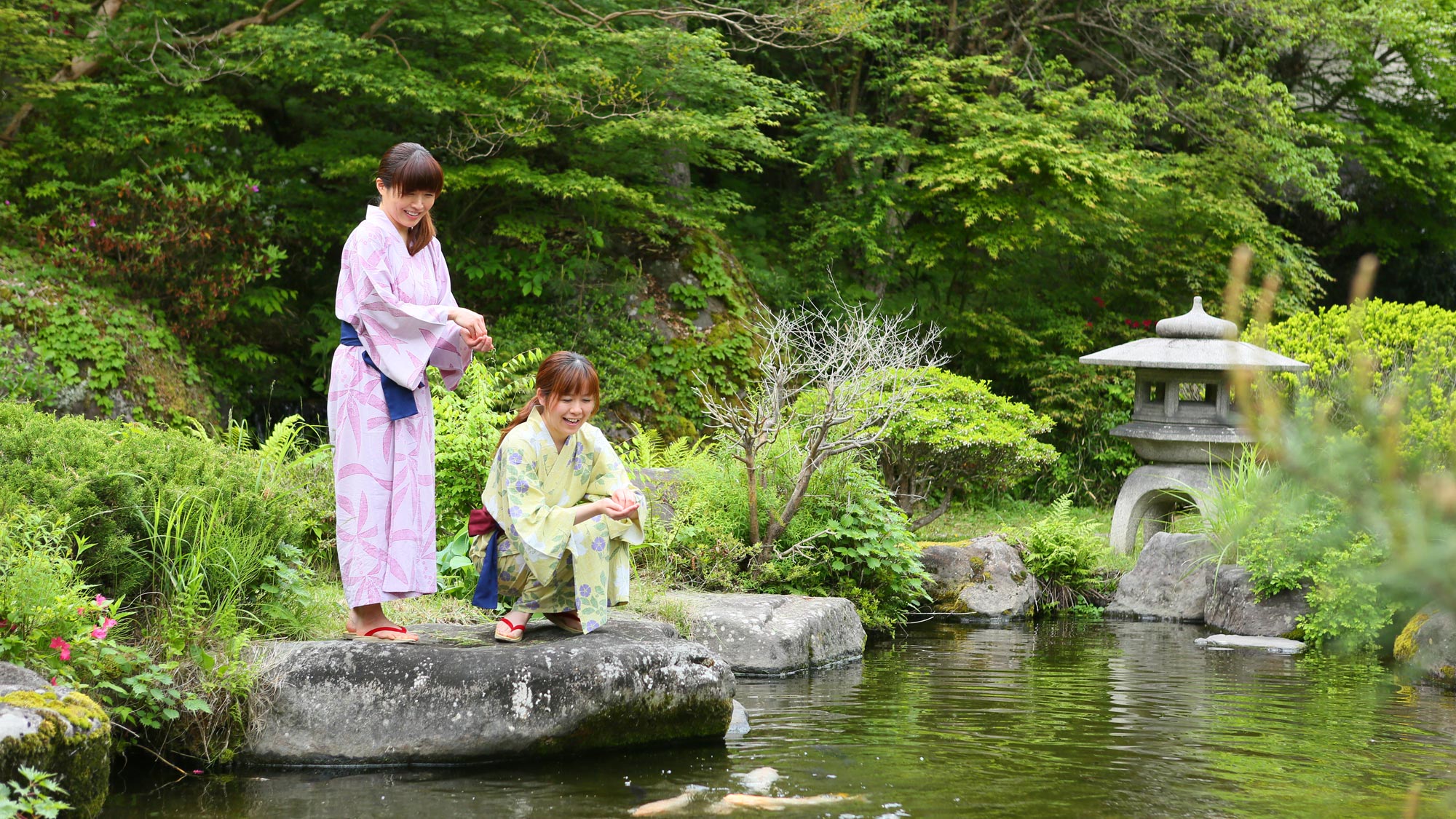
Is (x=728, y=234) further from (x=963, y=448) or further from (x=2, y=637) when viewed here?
(x=2, y=637)

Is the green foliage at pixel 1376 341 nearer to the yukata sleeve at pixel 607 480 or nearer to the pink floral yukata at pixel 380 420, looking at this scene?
the yukata sleeve at pixel 607 480

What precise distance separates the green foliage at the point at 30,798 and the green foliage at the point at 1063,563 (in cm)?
741

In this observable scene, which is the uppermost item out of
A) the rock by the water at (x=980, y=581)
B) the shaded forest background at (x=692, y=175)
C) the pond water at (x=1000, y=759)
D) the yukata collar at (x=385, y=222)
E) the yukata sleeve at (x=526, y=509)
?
the shaded forest background at (x=692, y=175)

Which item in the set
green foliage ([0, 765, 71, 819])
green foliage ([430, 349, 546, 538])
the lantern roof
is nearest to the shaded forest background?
the lantern roof

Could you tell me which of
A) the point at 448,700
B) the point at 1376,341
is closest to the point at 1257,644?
the point at 1376,341

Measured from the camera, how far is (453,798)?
164 inches

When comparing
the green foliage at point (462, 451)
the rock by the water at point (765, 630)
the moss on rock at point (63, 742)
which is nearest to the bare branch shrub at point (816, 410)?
the rock by the water at point (765, 630)

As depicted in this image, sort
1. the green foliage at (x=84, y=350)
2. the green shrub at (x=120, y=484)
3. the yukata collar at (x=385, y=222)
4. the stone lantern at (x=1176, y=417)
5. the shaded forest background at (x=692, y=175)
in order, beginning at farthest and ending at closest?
the shaded forest background at (x=692, y=175)
the stone lantern at (x=1176, y=417)
the green foliage at (x=84, y=350)
the yukata collar at (x=385, y=222)
the green shrub at (x=120, y=484)

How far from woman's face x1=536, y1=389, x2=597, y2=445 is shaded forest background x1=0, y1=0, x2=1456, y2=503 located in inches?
239

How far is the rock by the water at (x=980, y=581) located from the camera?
9156 mm

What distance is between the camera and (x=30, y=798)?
344 cm

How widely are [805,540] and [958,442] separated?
2507 mm

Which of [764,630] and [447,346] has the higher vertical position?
[447,346]

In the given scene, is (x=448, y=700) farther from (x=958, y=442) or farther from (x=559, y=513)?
(x=958, y=442)
